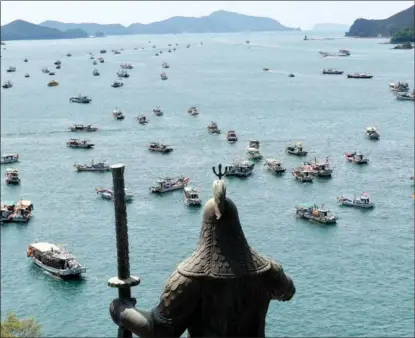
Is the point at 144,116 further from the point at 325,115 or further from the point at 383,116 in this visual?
the point at 383,116

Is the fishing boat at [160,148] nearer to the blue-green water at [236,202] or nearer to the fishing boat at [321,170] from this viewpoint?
the blue-green water at [236,202]

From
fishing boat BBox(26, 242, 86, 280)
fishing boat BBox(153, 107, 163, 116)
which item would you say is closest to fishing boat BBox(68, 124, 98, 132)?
fishing boat BBox(153, 107, 163, 116)

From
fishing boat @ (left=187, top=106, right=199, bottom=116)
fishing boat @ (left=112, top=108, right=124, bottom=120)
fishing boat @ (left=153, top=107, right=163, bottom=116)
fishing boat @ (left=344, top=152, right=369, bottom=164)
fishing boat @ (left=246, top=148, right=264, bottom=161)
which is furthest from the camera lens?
fishing boat @ (left=153, top=107, right=163, bottom=116)

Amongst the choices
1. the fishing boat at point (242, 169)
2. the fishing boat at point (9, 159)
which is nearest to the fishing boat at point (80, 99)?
the fishing boat at point (9, 159)

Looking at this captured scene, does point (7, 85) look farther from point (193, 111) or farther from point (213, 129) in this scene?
point (213, 129)

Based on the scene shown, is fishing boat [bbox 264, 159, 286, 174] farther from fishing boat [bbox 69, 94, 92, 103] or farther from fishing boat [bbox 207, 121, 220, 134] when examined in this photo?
fishing boat [bbox 69, 94, 92, 103]

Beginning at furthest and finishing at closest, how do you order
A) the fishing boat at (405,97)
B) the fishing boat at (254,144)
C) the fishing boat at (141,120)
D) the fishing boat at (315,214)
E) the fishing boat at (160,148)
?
the fishing boat at (405,97) < the fishing boat at (141,120) < the fishing boat at (254,144) < the fishing boat at (160,148) < the fishing boat at (315,214)
